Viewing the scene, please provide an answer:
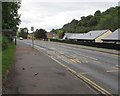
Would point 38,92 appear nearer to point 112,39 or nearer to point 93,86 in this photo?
point 93,86

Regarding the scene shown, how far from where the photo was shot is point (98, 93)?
24.0 feet

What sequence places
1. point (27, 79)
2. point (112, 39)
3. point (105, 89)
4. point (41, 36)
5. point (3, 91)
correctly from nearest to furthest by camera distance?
point (3, 91), point (105, 89), point (27, 79), point (112, 39), point (41, 36)

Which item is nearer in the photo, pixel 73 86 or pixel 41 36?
pixel 73 86

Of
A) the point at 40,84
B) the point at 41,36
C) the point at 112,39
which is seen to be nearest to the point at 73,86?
the point at 40,84

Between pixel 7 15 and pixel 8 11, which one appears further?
pixel 7 15

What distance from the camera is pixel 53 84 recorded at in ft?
27.3

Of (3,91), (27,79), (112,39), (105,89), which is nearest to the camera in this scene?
(3,91)

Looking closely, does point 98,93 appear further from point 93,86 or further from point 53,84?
point 53,84

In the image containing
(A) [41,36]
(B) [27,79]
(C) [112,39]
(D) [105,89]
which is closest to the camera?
(D) [105,89]

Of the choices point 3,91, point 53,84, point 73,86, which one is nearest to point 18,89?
point 3,91

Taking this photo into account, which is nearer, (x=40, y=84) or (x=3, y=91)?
(x=3, y=91)

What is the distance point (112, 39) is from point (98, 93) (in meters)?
35.2

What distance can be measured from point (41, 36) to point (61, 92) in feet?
331

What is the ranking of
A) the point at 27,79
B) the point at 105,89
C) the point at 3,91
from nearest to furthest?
1. the point at 3,91
2. the point at 105,89
3. the point at 27,79
